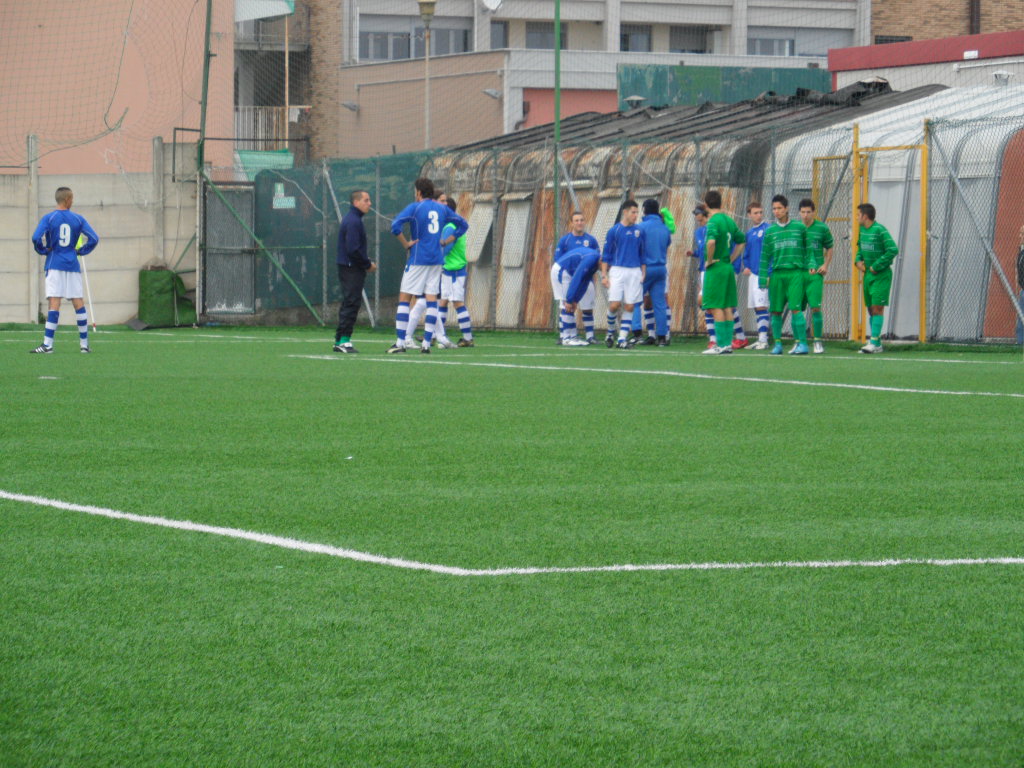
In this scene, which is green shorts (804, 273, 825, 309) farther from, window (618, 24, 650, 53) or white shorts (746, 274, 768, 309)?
window (618, 24, 650, 53)

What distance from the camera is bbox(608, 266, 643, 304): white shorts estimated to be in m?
21.5

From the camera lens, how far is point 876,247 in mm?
19906

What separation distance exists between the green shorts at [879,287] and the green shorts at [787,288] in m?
0.96

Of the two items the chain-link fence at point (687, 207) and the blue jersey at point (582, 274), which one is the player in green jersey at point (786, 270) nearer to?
the chain-link fence at point (687, 207)

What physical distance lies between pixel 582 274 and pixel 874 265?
4056 mm

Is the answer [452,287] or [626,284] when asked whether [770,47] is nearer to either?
[626,284]

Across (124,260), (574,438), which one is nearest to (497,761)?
(574,438)

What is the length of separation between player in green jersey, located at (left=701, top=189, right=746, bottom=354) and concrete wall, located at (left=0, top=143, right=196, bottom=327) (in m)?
11.5

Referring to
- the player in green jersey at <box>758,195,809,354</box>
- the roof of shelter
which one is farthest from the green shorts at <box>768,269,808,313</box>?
the roof of shelter

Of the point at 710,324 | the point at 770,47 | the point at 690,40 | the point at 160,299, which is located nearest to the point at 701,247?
the point at 710,324

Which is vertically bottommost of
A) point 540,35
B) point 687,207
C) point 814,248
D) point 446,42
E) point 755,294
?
Result: point 755,294

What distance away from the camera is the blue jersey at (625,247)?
2161 cm

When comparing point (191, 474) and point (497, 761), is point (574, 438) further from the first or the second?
point (497, 761)

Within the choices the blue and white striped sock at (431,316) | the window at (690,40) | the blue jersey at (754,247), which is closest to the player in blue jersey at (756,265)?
the blue jersey at (754,247)
